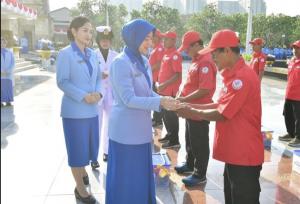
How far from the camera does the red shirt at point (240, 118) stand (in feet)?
7.95

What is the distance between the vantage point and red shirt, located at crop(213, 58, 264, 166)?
2422 millimetres

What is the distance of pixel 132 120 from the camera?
8.77ft

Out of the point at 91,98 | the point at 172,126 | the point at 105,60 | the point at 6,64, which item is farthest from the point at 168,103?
the point at 172,126

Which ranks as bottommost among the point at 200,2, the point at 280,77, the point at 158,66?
the point at 280,77

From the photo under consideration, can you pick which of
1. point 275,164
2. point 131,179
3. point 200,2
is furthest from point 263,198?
point 200,2

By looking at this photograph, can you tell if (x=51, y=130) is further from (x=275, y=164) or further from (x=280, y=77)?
(x=280, y=77)

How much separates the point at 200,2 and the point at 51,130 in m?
121

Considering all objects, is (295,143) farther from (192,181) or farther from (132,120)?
(132,120)

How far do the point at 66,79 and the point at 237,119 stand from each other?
1.64 m

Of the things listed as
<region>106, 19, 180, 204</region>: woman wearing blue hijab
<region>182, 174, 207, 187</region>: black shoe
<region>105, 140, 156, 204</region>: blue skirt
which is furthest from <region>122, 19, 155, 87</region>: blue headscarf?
<region>182, 174, 207, 187</region>: black shoe

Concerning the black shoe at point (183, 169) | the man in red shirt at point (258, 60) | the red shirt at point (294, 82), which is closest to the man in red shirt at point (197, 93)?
the black shoe at point (183, 169)

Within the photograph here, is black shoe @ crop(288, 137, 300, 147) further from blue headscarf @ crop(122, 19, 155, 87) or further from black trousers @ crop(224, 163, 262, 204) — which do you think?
blue headscarf @ crop(122, 19, 155, 87)

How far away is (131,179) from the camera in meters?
2.81

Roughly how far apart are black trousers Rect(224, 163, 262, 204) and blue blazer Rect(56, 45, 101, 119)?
4.80 ft
